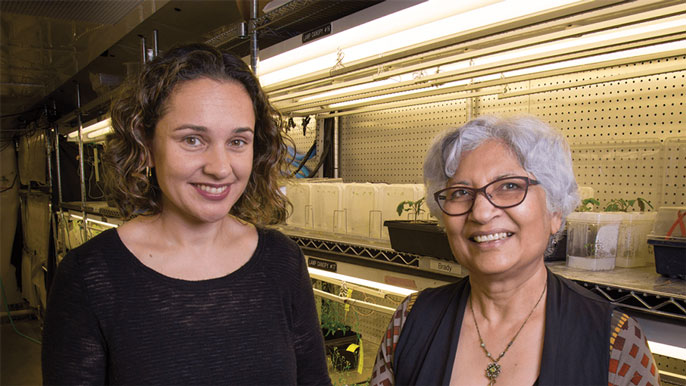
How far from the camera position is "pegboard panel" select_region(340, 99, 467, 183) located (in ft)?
9.20

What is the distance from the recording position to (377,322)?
9.30ft

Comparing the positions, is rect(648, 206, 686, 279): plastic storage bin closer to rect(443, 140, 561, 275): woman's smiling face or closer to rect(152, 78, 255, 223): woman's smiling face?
rect(443, 140, 561, 275): woman's smiling face

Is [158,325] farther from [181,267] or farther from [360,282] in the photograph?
[360,282]

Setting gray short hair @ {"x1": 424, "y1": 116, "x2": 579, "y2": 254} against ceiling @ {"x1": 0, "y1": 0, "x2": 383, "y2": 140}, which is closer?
gray short hair @ {"x1": 424, "y1": 116, "x2": 579, "y2": 254}

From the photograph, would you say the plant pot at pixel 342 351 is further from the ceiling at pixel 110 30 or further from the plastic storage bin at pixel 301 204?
the ceiling at pixel 110 30

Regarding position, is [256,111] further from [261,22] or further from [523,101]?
[523,101]

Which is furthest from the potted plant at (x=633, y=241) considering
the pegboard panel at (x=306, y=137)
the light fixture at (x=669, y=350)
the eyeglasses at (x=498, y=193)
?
the pegboard panel at (x=306, y=137)

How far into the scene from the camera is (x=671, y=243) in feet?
4.39

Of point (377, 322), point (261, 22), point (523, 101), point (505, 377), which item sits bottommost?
point (377, 322)

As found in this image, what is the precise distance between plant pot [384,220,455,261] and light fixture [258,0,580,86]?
0.68 metres

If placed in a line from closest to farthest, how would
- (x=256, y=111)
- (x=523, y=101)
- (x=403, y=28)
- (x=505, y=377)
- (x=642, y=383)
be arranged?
(x=642, y=383) → (x=505, y=377) → (x=256, y=111) → (x=403, y=28) → (x=523, y=101)

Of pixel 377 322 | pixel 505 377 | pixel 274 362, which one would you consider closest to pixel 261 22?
pixel 274 362

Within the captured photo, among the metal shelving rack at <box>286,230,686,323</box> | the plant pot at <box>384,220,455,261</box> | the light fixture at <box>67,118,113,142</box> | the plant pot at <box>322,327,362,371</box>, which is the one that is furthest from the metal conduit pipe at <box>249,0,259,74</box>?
the light fixture at <box>67,118,113,142</box>

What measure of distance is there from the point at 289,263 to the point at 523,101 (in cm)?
173
